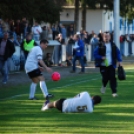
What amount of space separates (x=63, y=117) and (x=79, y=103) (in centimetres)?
47

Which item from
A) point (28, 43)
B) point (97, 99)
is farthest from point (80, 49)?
point (97, 99)

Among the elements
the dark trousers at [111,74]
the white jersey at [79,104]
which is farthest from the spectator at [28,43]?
the white jersey at [79,104]

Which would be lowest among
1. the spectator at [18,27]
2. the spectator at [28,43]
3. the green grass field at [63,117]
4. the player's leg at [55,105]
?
the green grass field at [63,117]

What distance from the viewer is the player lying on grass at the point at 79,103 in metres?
13.8

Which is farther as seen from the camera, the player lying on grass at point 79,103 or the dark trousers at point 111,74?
the dark trousers at point 111,74

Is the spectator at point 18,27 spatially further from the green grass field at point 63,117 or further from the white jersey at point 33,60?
the white jersey at point 33,60

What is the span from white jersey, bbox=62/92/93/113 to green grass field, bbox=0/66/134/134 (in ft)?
0.37

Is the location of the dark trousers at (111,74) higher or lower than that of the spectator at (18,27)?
lower

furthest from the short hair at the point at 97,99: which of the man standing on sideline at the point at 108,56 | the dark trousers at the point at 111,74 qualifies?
the dark trousers at the point at 111,74

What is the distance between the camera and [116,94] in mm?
18875

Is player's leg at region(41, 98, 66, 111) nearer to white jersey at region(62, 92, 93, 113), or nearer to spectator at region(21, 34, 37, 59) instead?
white jersey at region(62, 92, 93, 113)

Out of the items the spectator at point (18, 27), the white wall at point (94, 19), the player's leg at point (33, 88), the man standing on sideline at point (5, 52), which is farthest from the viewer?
the white wall at point (94, 19)

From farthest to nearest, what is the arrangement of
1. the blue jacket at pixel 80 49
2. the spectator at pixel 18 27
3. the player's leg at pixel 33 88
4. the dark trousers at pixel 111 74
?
1. the spectator at pixel 18 27
2. the blue jacket at pixel 80 49
3. the dark trousers at pixel 111 74
4. the player's leg at pixel 33 88

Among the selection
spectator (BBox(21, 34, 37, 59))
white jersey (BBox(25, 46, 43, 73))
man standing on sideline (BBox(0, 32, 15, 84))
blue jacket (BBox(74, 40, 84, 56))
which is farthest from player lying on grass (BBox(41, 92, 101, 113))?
blue jacket (BBox(74, 40, 84, 56))
